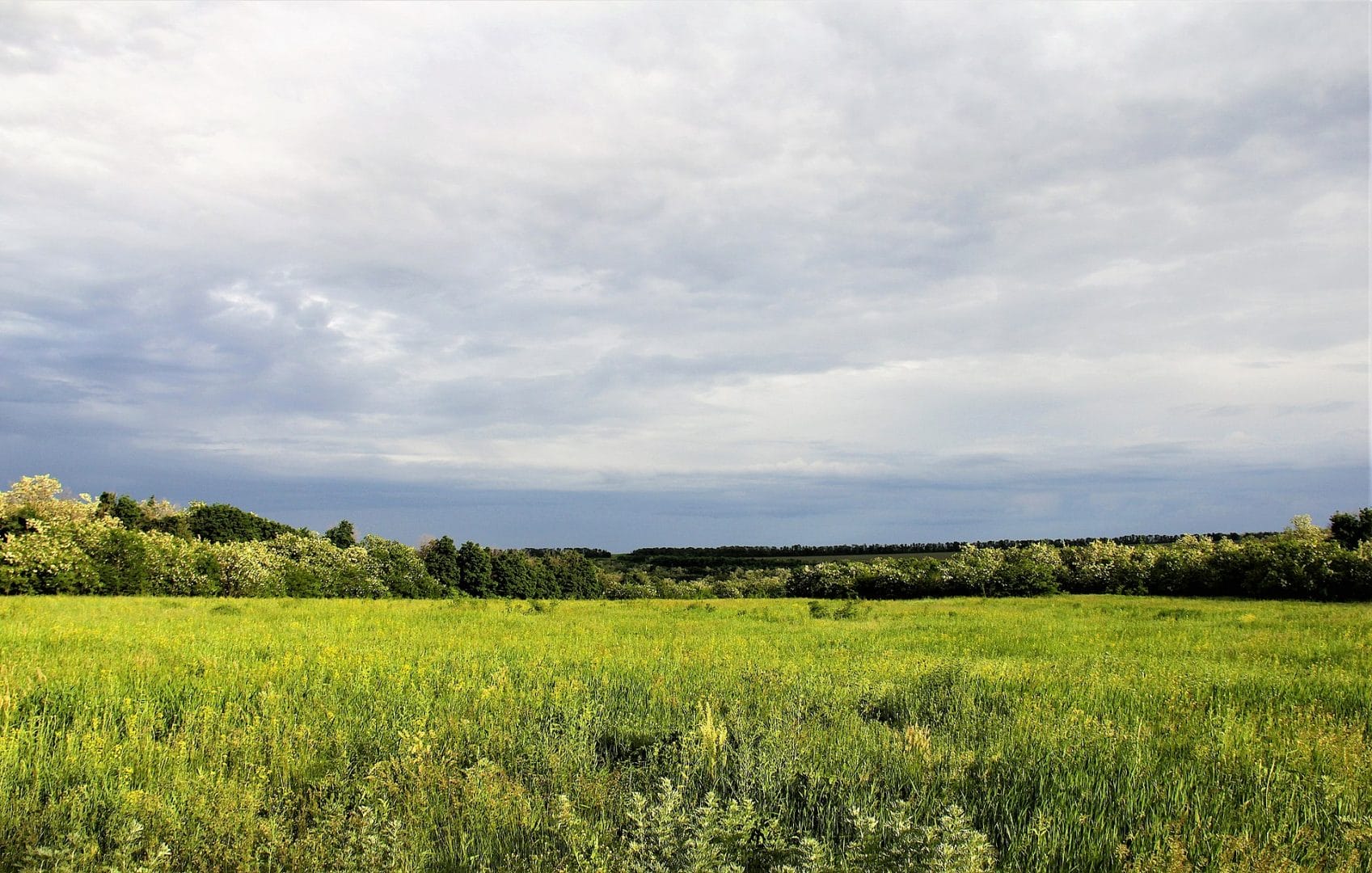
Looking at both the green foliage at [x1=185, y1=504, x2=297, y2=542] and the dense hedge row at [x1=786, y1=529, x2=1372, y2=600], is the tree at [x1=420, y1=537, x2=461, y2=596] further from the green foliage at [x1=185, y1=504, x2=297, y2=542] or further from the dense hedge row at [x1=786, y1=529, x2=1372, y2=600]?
the dense hedge row at [x1=786, y1=529, x2=1372, y2=600]

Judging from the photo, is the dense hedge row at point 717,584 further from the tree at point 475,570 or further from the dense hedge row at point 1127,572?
the tree at point 475,570

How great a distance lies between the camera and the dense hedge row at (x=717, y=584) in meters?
33.9

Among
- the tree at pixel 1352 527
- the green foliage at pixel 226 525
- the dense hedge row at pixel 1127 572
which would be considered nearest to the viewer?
the dense hedge row at pixel 1127 572

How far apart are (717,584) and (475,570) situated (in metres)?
28.0

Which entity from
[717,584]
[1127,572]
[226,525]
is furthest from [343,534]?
[1127,572]

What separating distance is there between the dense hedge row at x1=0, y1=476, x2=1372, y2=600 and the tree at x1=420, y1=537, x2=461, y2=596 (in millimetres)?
8367

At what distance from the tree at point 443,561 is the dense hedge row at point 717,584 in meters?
8.37

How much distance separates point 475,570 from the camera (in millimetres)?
79562

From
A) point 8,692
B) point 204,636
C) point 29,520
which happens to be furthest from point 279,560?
point 8,692

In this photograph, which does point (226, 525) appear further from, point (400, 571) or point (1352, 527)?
point (1352, 527)

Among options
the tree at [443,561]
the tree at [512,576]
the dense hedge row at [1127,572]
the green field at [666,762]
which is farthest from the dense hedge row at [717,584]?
the green field at [666,762]

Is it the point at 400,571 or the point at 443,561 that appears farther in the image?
the point at 443,561

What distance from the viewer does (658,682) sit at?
891cm

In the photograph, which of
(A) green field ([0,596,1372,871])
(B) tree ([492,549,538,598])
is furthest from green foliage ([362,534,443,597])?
(A) green field ([0,596,1372,871])
